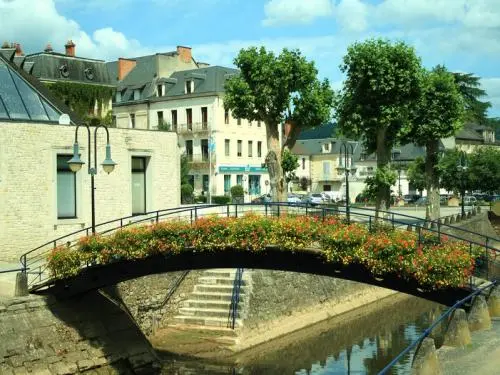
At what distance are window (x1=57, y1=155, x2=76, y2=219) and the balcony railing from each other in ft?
124

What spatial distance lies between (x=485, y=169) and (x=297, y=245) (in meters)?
52.1

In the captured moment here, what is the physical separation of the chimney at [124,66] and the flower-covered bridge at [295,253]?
186 ft

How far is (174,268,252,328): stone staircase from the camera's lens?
25.8m

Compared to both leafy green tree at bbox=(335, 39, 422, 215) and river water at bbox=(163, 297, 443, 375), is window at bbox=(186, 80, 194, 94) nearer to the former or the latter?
leafy green tree at bbox=(335, 39, 422, 215)

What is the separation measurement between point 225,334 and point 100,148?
30.6 ft

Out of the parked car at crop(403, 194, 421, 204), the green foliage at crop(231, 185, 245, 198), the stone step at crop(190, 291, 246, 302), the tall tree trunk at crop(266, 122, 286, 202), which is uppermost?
the tall tree trunk at crop(266, 122, 286, 202)

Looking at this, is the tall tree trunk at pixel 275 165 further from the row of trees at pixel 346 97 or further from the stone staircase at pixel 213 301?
the stone staircase at pixel 213 301

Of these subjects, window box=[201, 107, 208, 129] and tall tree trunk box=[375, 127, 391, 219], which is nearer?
tall tree trunk box=[375, 127, 391, 219]

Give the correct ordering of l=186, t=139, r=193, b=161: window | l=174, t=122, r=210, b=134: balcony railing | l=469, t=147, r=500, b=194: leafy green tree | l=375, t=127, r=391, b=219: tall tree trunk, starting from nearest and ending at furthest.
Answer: l=375, t=127, r=391, b=219: tall tree trunk
l=469, t=147, r=500, b=194: leafy green tree
l=174, t=122, r=210, b=134: balcony railing
l=186, t=139, r=193, b=161: window

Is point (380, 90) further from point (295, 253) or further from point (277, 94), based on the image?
point (295, 253)

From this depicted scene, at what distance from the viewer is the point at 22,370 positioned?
18.0m

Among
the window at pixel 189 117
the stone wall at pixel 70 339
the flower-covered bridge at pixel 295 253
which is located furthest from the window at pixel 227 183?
the flower-covered bridge at pixel 295 253

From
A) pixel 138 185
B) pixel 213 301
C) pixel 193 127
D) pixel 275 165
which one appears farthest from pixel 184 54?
pixel 213 301

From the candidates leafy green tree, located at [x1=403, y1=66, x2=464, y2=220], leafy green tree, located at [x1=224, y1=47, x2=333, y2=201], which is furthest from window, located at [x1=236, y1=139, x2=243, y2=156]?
leafy green tree, located at [x1=224, y1=47, x2=333, y2=201]
